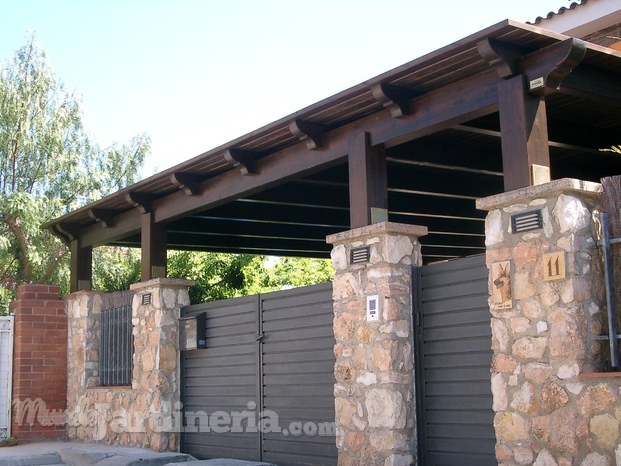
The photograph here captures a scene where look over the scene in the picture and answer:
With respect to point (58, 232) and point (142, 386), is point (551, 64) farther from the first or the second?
point (58, 232)

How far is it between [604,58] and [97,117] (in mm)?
15898

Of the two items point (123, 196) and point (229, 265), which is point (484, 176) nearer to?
point (123, 196)

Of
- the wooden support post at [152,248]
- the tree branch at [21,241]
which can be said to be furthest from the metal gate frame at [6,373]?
the tree branch at [21,241]

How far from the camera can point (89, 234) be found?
13.0m

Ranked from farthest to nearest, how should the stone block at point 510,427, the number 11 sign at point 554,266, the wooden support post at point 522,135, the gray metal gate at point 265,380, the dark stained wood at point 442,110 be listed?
the gray metal gate at point 265,380 < the dark stained wood at point 442,110 < the wooden support post at point 522,135 < the stone block at point 510,427 < the number 11 sign at point 554,266

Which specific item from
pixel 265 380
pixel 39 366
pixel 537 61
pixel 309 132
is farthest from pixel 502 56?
pixel 39 366

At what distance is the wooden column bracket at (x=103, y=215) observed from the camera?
1202 centimetres

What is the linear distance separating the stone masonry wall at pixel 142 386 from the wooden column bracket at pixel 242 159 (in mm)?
2139

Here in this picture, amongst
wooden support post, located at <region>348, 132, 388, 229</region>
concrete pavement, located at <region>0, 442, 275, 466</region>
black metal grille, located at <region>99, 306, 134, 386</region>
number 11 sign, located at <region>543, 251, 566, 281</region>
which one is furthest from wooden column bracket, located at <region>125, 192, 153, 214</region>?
number 11 sign, located at <region>543, 251, 566, 281</region>

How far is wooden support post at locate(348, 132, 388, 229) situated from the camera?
7.77m

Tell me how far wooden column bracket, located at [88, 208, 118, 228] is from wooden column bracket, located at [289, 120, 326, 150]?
181 inches

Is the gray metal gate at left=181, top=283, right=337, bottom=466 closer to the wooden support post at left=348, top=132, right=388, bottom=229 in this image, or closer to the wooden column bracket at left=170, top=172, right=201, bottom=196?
the wooden support post at left=348, top=132, right=388, bottom=229

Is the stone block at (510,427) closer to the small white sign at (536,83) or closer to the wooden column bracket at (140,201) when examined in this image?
the small white sign at (536,83)

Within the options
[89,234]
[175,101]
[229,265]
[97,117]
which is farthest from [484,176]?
[175,101]
